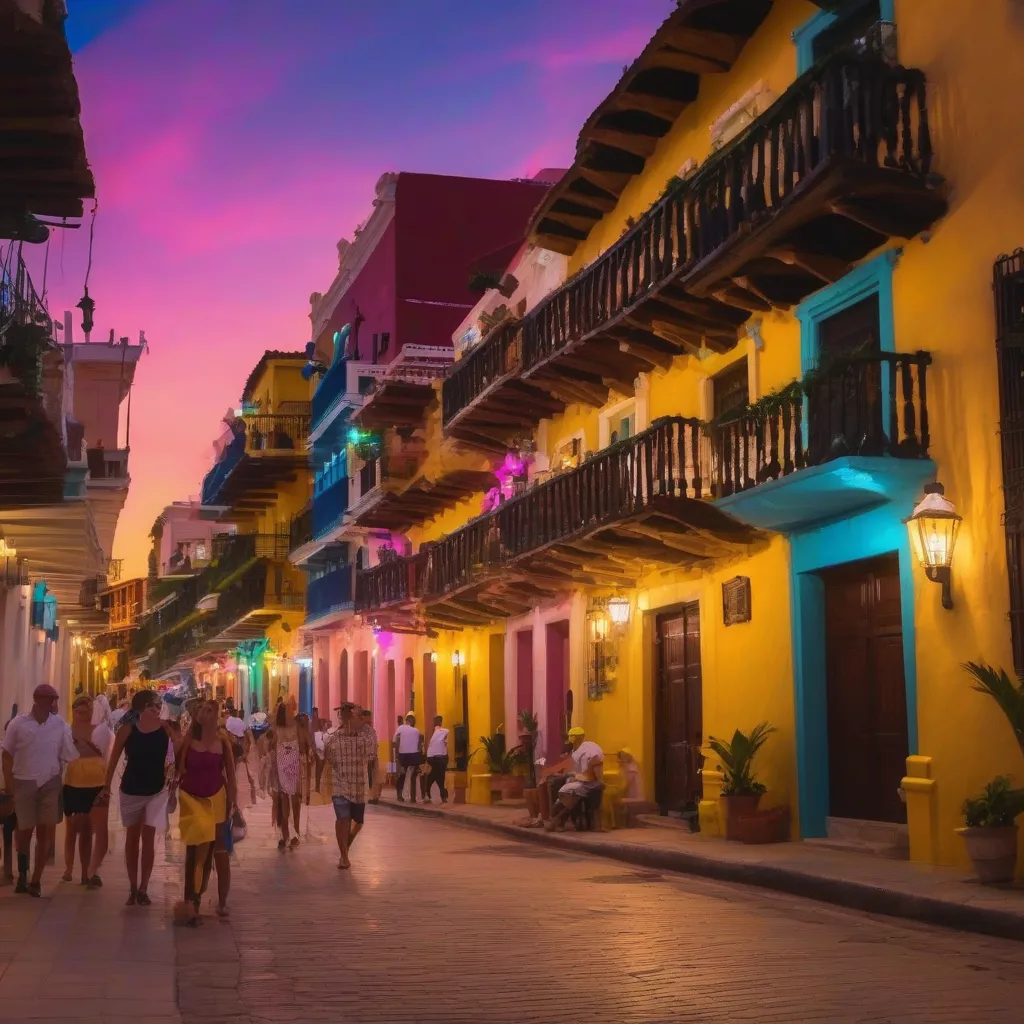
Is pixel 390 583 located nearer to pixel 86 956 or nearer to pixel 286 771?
pixel 286 771

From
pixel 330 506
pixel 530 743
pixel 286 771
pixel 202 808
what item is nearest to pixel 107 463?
pixel 530 743

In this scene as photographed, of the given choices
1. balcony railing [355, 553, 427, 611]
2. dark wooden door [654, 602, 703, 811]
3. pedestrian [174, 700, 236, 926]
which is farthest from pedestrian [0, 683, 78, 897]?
balcony railing [355, 553, 427, 611]

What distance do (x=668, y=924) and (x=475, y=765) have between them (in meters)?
21.6

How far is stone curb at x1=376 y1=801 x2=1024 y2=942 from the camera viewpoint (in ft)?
37.3

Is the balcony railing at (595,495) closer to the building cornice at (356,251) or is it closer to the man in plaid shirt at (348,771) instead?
the man in plaid shirt at (348,771)

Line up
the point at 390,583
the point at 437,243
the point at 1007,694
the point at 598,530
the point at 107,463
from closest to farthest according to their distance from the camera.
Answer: the point at 1007,694 → the point at 598,530 → the point at 107,463 → the point at 390,583 → the point at 437,243

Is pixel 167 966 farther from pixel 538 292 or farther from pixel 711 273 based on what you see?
pixel 538 292

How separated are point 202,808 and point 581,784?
986cm

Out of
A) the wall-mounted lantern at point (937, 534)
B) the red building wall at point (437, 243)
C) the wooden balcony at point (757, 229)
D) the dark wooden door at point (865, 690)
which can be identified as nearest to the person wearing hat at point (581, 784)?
the dark wooden door at point (865, 690)

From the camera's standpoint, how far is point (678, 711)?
22.9 meters

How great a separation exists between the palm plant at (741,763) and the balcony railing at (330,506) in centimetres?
2680

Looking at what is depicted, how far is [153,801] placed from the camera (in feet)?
42.8

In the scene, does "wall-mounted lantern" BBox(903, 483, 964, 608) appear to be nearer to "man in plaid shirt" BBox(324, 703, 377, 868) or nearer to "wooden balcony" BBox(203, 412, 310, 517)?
"man in plaid shirt" BBox(324, 703, 377, 868)

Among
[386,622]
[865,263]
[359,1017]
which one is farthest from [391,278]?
[359,1017]
